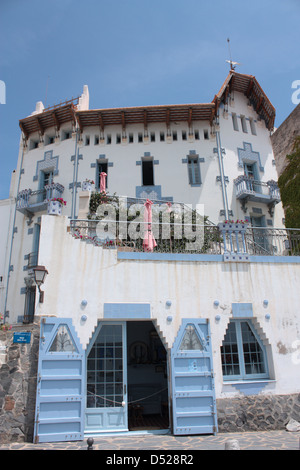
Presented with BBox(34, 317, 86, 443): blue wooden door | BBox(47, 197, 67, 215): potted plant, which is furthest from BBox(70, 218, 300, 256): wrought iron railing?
BBox(34, 317, 86, 443): blue wooden door

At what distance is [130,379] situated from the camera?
12.0m

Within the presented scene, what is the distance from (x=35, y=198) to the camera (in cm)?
1681

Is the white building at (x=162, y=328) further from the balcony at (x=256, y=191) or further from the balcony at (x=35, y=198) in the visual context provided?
the balcony at (x=35, y=198)

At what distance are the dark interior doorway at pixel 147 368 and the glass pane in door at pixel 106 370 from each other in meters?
3.01

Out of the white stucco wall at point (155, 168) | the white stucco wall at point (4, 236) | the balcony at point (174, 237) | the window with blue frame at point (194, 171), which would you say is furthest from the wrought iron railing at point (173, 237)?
the white stucco wall at point (4, 236)

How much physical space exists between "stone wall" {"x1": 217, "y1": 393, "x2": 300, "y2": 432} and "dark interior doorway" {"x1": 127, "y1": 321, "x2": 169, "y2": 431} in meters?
3.15

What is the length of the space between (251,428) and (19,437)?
17.5 feet

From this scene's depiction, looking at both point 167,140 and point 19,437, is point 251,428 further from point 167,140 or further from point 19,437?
point 167,140

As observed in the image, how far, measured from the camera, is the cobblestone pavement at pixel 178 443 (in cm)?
679

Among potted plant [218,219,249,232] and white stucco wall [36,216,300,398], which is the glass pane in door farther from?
potted plant [218,219,249,232]

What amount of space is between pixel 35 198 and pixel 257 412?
13.3 m

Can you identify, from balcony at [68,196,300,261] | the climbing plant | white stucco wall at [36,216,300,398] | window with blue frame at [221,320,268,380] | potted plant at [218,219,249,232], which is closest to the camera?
white stucco wall at [36,216,300,398]

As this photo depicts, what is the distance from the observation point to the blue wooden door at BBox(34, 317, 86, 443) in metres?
7.37

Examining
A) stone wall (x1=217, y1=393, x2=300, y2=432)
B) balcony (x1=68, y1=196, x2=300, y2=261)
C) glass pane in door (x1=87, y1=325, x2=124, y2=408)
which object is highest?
balcony (x1=68, y1=196, x2=300, y2=261)
